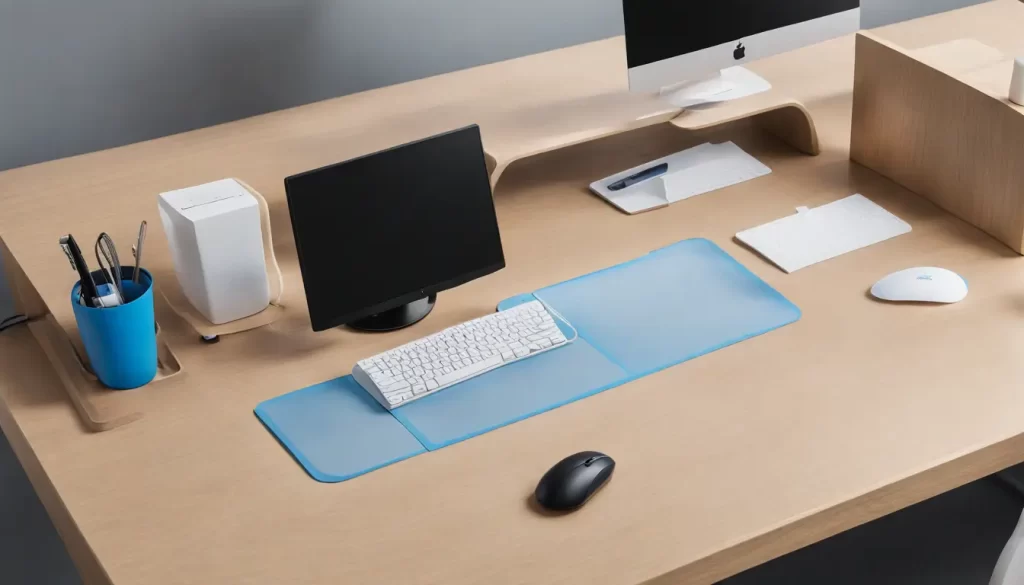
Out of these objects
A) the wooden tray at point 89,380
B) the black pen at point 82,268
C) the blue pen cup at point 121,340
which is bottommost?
the wooden tray at point 89,380

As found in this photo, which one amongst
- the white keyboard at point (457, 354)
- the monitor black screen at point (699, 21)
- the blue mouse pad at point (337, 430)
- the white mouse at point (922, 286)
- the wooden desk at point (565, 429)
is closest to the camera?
the wooden desk at point (565, 429)

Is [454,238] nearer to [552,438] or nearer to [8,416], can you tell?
[552,438]

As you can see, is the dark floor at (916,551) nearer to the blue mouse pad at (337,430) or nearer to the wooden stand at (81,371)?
the blue mouse pad at (337,430)

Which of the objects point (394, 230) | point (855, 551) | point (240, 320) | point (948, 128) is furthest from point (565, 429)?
point (855, 551)

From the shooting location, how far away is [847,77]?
2.22m

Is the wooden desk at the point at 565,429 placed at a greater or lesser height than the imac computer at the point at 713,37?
lesser

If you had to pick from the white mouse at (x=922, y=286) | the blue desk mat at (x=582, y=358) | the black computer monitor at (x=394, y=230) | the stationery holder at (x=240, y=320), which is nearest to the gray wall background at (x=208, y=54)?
the stationery holder at (x=240, y=320)

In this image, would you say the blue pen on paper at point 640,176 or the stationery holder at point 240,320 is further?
the blue pen on paper at point 640,176

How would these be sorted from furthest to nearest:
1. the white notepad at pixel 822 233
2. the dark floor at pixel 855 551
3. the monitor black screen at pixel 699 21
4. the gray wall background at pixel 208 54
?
1. the dark floor at pixel 855 551
2. the gray wall background at pixel 208 54
3. the monitor black screen at pixel 699 21
4. the white notepad at pixel 822 233

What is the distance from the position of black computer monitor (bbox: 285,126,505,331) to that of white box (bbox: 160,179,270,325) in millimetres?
82

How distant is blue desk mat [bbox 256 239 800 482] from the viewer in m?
1.43

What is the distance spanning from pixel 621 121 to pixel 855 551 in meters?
1.02

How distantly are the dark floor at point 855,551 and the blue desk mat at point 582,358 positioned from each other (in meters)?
0.84

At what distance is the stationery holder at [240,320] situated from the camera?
1636 millimetres
